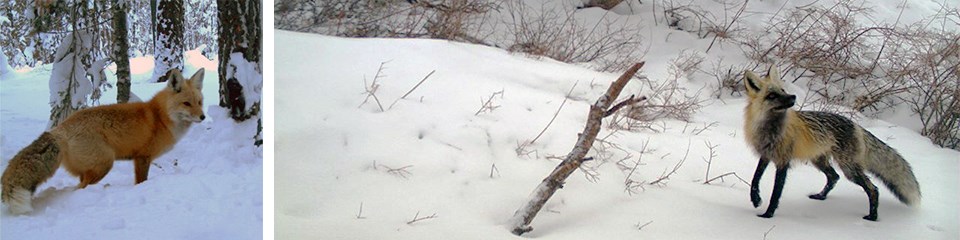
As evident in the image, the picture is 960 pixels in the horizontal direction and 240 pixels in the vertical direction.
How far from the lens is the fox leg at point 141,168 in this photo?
5.52 feet

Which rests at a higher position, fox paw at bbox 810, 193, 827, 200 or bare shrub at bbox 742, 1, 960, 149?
bare shrub at bbox 742, 1, 960, 149

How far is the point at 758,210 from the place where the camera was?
6.05 ft

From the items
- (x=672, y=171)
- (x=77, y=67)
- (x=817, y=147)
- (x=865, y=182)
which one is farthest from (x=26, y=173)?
(x=865, y=182)

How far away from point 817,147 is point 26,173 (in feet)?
5.59

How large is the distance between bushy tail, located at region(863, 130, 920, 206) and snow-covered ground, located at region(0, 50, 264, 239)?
1412mm

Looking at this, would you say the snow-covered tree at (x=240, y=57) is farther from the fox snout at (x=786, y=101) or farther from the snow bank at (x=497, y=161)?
the fox snout at (x=786, y=101)

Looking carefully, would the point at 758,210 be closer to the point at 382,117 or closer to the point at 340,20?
the point at 382,117

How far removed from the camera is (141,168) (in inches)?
66.6

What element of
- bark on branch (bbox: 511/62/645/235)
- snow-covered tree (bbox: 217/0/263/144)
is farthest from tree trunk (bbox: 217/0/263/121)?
bark on branch (bbox: 511/62/645/235)

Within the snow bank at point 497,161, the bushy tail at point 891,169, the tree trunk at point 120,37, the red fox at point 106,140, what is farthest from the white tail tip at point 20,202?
the bushy tail at point 891,169

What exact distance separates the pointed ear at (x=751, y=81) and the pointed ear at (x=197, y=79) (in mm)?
1209

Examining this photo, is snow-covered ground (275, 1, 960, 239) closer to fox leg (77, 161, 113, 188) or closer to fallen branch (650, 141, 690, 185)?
fallen branch (650, 141, 690, 185)

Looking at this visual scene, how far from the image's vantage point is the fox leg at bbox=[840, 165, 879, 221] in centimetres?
184

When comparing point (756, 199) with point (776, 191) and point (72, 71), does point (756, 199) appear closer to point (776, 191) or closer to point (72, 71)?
point (776, 191)
